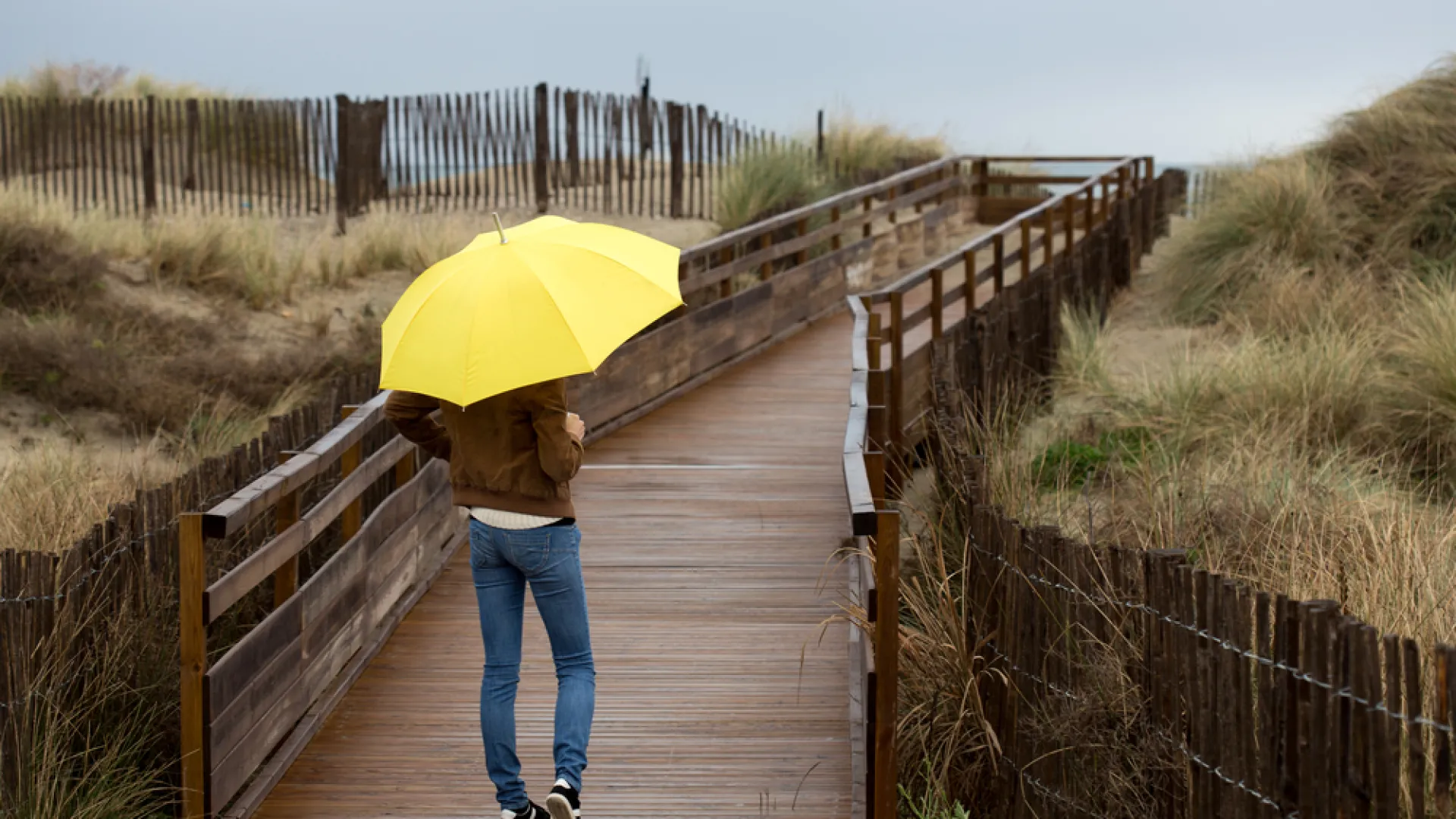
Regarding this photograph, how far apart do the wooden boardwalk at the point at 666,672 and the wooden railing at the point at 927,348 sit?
1.04 feet

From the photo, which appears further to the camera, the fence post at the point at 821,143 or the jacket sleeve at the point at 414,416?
the fence post at the point at 821,143

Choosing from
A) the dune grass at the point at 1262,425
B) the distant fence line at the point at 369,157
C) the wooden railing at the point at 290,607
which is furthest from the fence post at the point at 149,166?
the wooden railing at the point at 290,607

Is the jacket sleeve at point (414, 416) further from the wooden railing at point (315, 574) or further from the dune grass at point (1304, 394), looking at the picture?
the dune grass at point (1304, 394)

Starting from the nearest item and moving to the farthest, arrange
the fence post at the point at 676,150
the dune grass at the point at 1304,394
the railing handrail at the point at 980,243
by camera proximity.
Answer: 1. the dune grass at the point at 1304,394
2. the railing handrail at the point at 980,243
3. the fence post at the point at 676,150

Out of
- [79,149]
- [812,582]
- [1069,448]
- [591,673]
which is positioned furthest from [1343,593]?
[79,149]

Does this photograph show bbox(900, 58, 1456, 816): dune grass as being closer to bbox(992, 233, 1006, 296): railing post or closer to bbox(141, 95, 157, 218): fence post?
bbox(992, 233, 1006, 296): railing post

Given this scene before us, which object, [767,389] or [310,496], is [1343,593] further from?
[767,389]

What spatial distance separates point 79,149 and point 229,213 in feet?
18.9

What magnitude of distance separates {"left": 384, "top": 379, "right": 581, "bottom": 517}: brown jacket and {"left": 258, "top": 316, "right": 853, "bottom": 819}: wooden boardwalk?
1.28 meters

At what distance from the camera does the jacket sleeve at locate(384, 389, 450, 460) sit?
4902mm

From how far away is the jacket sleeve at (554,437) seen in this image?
449 centimetres

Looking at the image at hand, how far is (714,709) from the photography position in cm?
614

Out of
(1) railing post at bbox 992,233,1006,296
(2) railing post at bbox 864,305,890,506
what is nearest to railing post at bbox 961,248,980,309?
(1) railing post at bbox 992,233,1006,296

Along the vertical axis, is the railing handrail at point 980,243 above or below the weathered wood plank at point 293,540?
above
